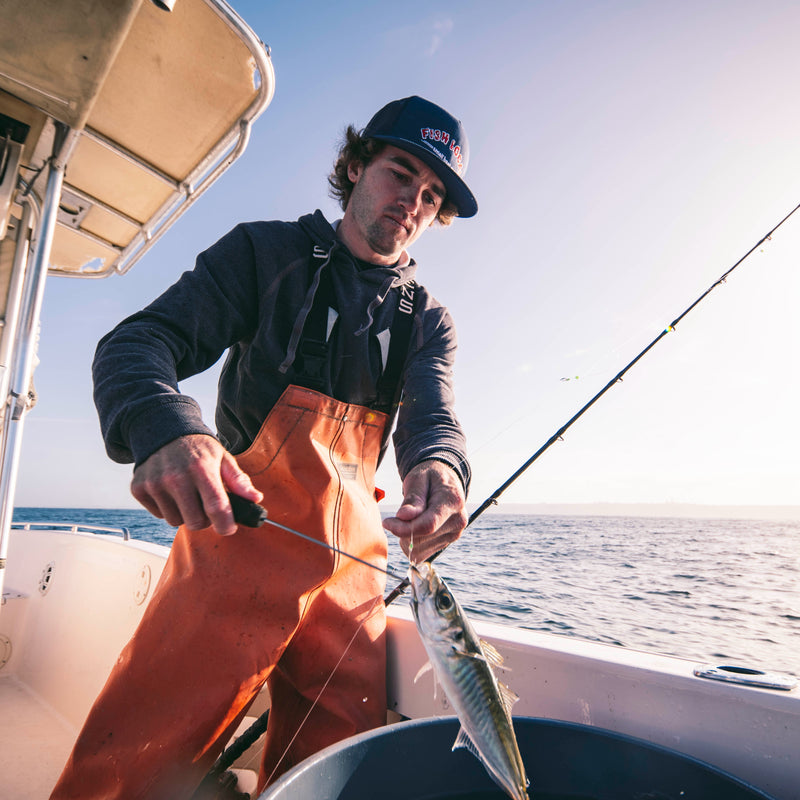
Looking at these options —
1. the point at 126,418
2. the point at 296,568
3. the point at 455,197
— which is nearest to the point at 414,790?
the point at 296,568

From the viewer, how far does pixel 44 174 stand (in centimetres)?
250

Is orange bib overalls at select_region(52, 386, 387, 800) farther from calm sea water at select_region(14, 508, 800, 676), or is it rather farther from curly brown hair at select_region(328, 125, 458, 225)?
curly brown hair at select_region(328, 125, 458, 225)

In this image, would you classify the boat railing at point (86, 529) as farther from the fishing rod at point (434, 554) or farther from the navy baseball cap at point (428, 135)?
the navy baseball cap at point (428, 135)

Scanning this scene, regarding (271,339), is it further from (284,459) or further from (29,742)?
(29,742)

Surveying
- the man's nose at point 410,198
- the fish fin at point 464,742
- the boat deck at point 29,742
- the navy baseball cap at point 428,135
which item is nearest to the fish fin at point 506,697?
the fish fin at point 464,742

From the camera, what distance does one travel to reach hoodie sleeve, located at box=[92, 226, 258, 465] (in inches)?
47.7

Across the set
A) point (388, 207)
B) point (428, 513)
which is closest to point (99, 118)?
point (388, 207)

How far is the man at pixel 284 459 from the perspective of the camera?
1.29 m

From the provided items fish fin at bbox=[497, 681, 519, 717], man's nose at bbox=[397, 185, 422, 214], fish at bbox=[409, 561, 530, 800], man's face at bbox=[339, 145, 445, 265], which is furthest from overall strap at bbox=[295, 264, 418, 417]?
fish fin at bbox=[497, 681, 519, 717]

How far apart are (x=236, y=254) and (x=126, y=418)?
910 millimetres

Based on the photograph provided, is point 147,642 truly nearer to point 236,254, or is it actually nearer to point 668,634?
point 236,254

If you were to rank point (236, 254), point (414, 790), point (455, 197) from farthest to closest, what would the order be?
point (455, 197), point (236, 254), point (414, 790)

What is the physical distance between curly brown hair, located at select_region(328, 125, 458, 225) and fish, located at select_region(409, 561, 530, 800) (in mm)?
2096

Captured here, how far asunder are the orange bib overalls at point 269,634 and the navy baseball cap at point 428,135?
49.5 inches
